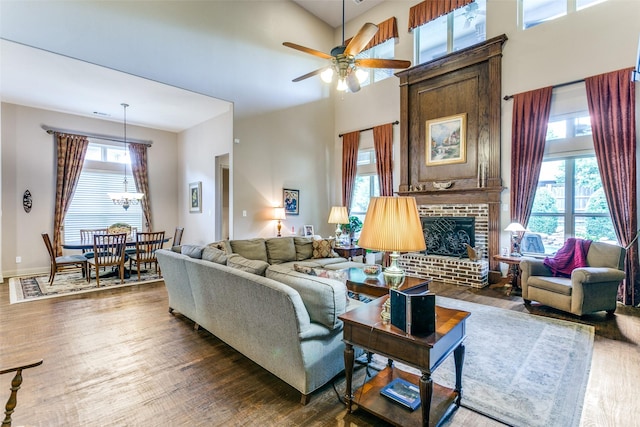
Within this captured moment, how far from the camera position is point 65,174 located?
21.7ft

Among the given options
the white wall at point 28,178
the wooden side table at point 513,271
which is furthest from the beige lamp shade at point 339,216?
the white wall at point 28,178

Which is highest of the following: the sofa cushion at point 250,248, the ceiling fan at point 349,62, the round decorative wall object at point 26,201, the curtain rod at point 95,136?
the ceiling fan at point 349,62

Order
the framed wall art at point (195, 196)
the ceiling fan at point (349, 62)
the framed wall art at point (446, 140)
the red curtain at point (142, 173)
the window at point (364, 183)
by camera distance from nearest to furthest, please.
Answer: the ceiling fan at point (349, 62) < the framed wall art at point (446, 140) < the window at point (364, 183) < the framed wall art at point (195, 196) < the red curtain at point (142, 173)

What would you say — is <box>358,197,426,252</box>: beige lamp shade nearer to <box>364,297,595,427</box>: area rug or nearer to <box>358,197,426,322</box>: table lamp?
<box>358,197,426,322</box>: table lamp

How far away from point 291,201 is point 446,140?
Result: 3482 millimetres

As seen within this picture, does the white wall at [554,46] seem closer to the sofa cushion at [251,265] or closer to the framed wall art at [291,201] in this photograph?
the framed wall art at [291,201]

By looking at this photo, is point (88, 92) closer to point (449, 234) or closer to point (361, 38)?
point (361, 38)

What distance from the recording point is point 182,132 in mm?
8234

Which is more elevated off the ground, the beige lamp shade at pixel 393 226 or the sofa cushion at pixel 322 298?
the beige lamp shade at pixel 393 226

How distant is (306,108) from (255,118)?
5.04 ft

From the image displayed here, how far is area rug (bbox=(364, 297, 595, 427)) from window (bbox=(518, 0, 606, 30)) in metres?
4.76

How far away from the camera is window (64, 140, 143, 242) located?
22.7 ft

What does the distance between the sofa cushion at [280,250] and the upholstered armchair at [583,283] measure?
3.46 meters

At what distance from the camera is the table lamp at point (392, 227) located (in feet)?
6.09
